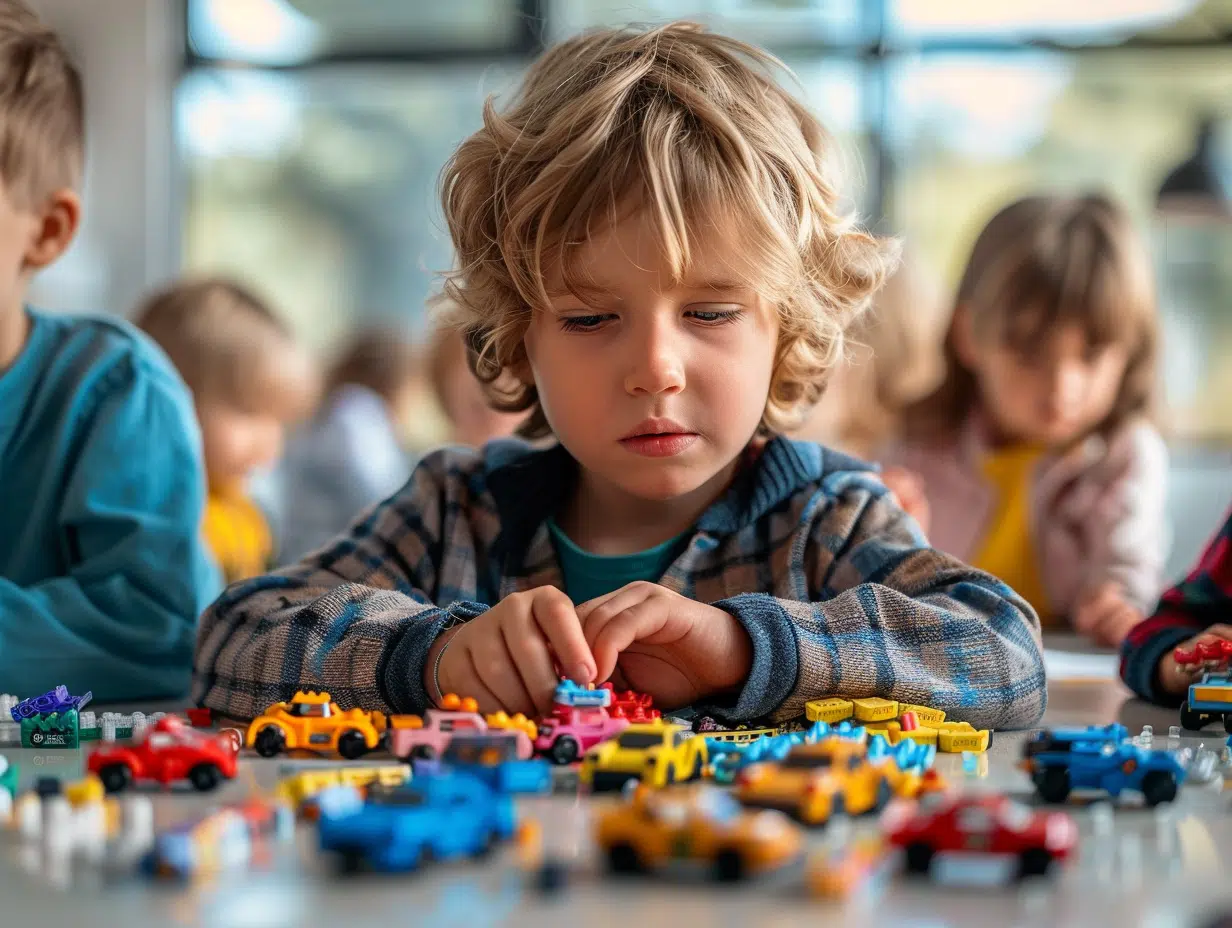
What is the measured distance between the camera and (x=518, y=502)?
1333 millimetres

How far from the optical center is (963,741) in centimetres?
92

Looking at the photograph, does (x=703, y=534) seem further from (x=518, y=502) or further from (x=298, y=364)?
(x=298, y=364)

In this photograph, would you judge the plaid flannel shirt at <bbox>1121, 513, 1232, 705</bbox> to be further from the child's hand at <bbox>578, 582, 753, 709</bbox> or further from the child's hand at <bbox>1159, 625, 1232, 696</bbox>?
the child's hand at <bbox>578, 582, 753, 709</bbox>

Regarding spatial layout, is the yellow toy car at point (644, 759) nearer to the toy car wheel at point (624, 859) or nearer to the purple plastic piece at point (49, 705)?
the toy car wheel at point (624, 859)

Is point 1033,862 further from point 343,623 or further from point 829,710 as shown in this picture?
point 343,623

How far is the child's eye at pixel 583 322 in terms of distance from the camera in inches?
45.2

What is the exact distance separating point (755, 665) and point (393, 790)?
0.37 metres

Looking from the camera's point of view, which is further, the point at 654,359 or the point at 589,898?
the point at 654,359

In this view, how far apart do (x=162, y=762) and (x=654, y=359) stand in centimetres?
48

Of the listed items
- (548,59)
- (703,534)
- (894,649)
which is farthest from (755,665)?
(548,59)

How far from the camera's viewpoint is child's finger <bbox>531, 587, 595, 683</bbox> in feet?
3.09

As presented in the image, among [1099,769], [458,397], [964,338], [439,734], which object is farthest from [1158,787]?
[458,397]

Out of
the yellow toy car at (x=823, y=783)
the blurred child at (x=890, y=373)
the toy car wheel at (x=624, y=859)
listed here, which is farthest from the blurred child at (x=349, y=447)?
the toy car wheel at (x=624, y=859)

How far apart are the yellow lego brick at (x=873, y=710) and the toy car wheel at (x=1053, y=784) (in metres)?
0.21
